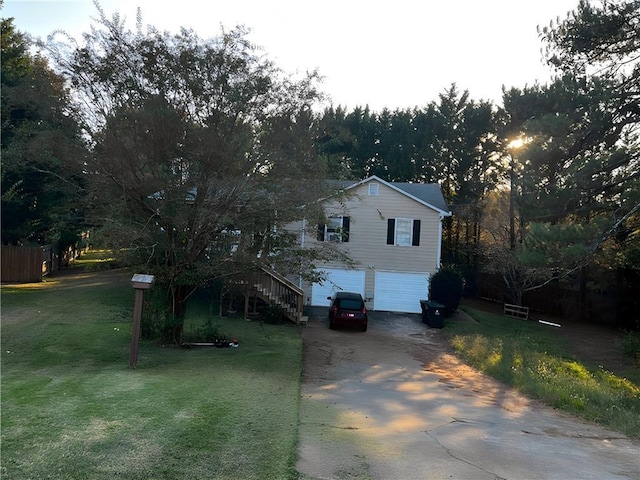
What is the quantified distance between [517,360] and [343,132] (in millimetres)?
7869

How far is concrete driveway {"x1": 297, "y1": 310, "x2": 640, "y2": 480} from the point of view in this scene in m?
5.49

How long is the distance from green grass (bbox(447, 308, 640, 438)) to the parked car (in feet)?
11.2

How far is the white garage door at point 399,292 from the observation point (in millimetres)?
25031

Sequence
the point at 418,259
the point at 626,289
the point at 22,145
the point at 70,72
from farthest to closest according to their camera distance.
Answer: the point at 626,289 < the point at 418,259 < the point at 22,145 < the point at 70,72

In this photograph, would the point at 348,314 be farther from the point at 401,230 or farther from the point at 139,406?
the point at 139,406

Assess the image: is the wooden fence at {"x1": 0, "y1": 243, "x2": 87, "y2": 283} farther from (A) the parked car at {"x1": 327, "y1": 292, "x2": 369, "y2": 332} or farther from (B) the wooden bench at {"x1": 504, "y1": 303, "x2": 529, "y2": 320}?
(B) the wooden bench at {"x1": 504, "y1": 303, "x2": 529, "y2": 320}

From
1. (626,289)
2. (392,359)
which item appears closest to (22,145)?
(392,359)

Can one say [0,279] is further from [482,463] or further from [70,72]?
[482,463]

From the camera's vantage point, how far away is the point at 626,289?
1116 inches

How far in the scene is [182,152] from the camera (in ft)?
38.4

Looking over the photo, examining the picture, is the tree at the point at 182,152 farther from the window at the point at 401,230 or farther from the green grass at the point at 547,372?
the window at the point at 401,230

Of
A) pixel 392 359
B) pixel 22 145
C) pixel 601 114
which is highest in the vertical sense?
pixel 601 114

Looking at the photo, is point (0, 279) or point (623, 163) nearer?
point (623, 163)

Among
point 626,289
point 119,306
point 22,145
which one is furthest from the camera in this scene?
point 626,289
